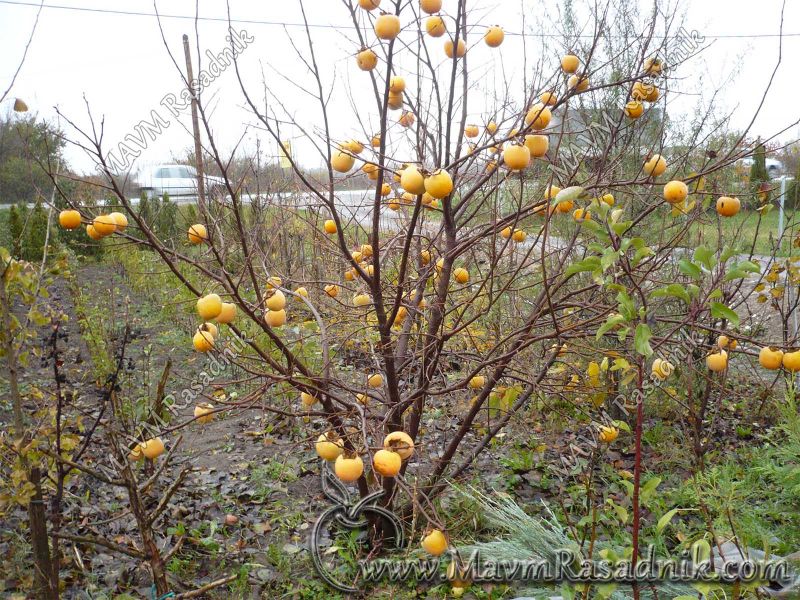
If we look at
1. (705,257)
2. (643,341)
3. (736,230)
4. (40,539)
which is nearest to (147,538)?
(40,539)

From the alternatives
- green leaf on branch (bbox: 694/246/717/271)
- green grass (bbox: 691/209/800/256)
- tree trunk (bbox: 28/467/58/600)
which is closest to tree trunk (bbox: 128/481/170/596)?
tree trunk (bbox: 28/467/58/600)

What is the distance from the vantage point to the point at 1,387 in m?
4.65

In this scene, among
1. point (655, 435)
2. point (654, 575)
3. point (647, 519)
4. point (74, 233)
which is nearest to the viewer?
point (654, 575)

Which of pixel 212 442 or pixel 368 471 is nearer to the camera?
pixel 368 471

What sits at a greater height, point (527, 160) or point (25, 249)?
point (527, 160)

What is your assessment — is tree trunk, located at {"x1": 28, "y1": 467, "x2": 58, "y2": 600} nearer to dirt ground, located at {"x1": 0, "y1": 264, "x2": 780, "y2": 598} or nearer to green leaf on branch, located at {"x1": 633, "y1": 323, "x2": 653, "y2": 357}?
dirt ground, located at {"x1": 0, "y1": 264, "x2": 780, "y2": 598}

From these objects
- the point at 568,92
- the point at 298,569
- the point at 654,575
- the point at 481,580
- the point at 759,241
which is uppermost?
the point at 568,92

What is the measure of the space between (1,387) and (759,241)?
10137 mm

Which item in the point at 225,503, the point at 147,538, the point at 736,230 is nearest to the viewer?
the point at 147,538

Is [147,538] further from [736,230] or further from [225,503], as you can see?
[736,230]

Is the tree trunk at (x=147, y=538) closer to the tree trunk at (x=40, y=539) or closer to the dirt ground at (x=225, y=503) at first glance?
the dirt ground at (x=225, y=503)

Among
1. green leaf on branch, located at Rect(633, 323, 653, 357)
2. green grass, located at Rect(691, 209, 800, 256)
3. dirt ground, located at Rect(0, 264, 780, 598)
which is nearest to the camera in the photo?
green leaf on branch, located at Rect(633, 323, 653, 357)

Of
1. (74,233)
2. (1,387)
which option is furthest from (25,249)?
(1,387)

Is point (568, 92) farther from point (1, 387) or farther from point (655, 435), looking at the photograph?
point (1, 387)
